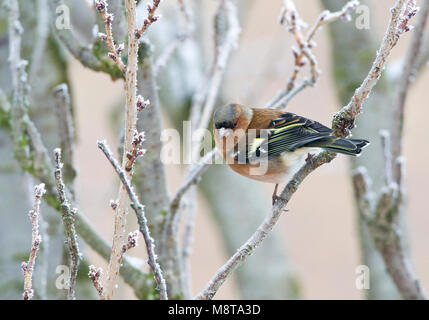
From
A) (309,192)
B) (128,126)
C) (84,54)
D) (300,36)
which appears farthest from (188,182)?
(309,192)

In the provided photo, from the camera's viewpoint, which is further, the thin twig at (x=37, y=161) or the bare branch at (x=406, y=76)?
the bare branch at (x=406, y=76)

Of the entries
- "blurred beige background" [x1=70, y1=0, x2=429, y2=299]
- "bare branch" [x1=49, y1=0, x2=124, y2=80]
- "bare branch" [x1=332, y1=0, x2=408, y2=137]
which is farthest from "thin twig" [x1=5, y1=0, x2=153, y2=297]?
Answer: "blurred beige background" [x1=70, y1=0, x2=429, y2=299]

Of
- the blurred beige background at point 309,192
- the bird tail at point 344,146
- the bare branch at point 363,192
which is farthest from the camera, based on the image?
the blurred beige background at point 309,192

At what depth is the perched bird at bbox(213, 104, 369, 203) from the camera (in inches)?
103

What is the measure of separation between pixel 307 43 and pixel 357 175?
64 centimetres

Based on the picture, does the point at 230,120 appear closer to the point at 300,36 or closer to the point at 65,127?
the point at 300,36

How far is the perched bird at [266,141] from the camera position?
2.61 meters

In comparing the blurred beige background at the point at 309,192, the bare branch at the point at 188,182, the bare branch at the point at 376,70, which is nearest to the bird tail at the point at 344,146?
the bare branch at the point at 376,70

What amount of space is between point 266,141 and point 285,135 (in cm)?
10

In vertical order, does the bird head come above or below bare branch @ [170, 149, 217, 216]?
above

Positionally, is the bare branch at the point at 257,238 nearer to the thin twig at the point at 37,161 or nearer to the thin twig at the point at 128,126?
the thin twig at the point at 128,126

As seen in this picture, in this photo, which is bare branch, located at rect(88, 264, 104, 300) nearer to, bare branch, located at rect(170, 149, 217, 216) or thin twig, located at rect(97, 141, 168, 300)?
thin twig, located at rect(97, 141, 168, 300)

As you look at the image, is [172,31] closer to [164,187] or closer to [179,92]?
[179,92]
